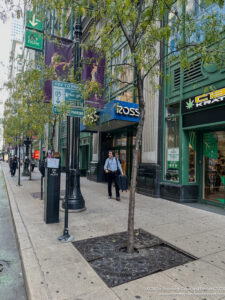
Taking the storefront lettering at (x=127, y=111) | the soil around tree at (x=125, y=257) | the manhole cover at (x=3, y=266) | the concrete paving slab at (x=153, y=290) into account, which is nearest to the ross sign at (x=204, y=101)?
the storefront lettering at (x=127, y=111)

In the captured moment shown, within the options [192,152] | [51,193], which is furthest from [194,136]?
[51,193]

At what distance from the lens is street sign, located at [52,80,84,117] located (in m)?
4.20

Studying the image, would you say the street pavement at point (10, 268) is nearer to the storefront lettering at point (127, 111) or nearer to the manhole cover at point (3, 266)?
the manhole cover at point (3, 266)

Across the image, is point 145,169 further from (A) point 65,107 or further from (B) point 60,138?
(B) point 60,138

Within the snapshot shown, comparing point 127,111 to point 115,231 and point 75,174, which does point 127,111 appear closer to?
point 75,174

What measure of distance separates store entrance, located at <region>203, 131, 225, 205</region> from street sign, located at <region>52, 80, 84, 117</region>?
5.04m

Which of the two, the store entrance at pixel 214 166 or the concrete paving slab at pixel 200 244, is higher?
the store entrance at pixel 214 166

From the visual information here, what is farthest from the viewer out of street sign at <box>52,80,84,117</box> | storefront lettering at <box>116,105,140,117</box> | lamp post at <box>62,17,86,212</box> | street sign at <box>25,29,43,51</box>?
storefront lettering at <box>116,105,140,117</box>

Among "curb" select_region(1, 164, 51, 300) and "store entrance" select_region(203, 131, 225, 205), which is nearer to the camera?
"curb" select_region(1, 164, 51, 300)

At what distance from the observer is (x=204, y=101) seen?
6.98 meters

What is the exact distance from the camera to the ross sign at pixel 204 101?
21.2 feet

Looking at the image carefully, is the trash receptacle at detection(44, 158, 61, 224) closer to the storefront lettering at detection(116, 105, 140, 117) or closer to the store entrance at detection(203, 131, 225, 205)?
the storefront lettering at detection(116, 105, 140, 117)

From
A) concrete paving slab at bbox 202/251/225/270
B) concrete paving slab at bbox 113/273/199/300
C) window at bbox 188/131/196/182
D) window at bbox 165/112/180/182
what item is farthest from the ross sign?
concrete paving slab at bbox 113/273/199/300

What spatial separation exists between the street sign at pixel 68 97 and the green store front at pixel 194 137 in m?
4.51
